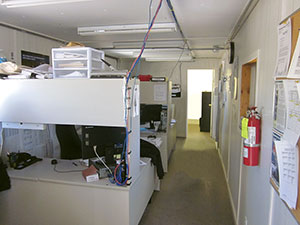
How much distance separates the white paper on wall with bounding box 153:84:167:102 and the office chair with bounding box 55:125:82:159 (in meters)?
1.78

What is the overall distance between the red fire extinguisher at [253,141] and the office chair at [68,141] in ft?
8.53

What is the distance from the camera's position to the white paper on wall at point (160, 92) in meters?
4.54

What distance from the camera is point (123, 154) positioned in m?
2.20

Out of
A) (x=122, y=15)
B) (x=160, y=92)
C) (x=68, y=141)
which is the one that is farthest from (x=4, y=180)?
(x=160, y=92)

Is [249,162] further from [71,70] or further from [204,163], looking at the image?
[204,163]

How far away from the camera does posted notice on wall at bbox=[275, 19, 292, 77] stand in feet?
3.98

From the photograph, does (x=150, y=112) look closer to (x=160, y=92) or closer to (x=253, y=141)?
(x=160, y=92)

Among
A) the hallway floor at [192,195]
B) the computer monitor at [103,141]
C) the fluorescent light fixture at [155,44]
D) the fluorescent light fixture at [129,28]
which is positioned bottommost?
the hallway floor at [192,195]

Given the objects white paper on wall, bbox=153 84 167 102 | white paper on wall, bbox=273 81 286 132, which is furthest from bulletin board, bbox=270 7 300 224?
white paper on wall, bbox=153 84 167 102

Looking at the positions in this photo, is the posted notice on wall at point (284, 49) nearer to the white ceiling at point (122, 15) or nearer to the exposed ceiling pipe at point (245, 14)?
the exposed ceiling pipe at point (245, 14)

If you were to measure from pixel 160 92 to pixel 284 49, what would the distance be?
11.0 ft

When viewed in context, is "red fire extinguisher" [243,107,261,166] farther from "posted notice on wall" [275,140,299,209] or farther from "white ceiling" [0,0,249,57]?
"white ceiling" [0,0,249,57]

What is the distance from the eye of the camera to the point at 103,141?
251 cm

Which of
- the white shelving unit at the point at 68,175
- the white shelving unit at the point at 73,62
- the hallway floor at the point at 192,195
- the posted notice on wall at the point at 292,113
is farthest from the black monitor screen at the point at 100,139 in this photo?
the posted notice on wall at the point at 292,113
